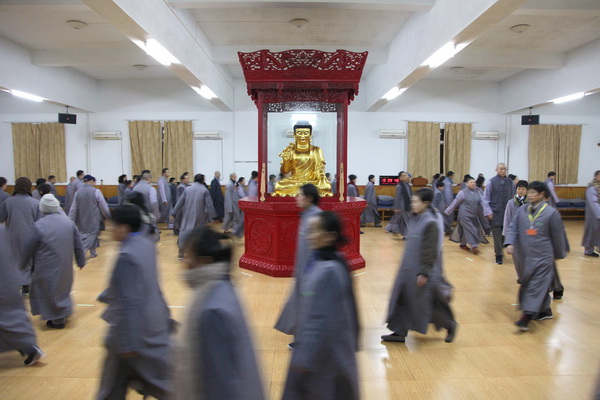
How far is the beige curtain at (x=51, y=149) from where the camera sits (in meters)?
11.1

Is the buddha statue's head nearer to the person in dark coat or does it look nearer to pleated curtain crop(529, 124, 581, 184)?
the person in dark coat

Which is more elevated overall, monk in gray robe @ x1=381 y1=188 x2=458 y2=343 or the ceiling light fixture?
the ceiling light fixture

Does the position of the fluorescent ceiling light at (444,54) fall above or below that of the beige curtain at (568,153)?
above

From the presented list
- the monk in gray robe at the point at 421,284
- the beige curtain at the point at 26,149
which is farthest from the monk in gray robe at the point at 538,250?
the beige curtain at the point at 26,149

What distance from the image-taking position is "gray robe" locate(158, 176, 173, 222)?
898cm

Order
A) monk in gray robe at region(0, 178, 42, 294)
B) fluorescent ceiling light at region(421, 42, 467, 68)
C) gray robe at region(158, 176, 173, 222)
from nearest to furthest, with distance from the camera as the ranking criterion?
→ monk in gray robe at region(0, 178, 42, 294), fluorescent ceiling light at region(421, 42, 467, 68), gray robe at region(158, 176, 173, 222)

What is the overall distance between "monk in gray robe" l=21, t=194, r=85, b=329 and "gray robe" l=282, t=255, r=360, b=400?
2.60 m

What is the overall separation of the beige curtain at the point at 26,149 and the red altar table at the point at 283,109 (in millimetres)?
8699

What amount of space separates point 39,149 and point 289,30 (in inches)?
337

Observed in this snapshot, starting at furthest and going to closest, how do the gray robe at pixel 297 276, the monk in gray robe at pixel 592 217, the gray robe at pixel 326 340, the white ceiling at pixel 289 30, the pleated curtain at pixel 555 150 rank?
the pleated curtain at pixel 555 150 < the monk in gray robe at pixel 592 217 < the white ceiling at pixel 289 30 < the gray robe at pixel 297 276 < the gray robe at pixel 326 340

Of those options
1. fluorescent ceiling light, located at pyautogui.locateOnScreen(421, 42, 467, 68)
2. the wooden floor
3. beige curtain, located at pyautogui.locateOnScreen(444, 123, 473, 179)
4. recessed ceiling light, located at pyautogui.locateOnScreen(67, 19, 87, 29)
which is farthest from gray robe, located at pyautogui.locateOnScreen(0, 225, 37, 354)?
beige curtain, located at pyautogui.locateOnScreen(444, 123, 473, 179)

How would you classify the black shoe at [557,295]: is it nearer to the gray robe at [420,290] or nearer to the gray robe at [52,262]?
the gray robe at [420,290]

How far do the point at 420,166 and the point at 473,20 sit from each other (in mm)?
7297

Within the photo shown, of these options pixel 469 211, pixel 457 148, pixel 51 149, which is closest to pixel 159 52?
pixel 469 211
